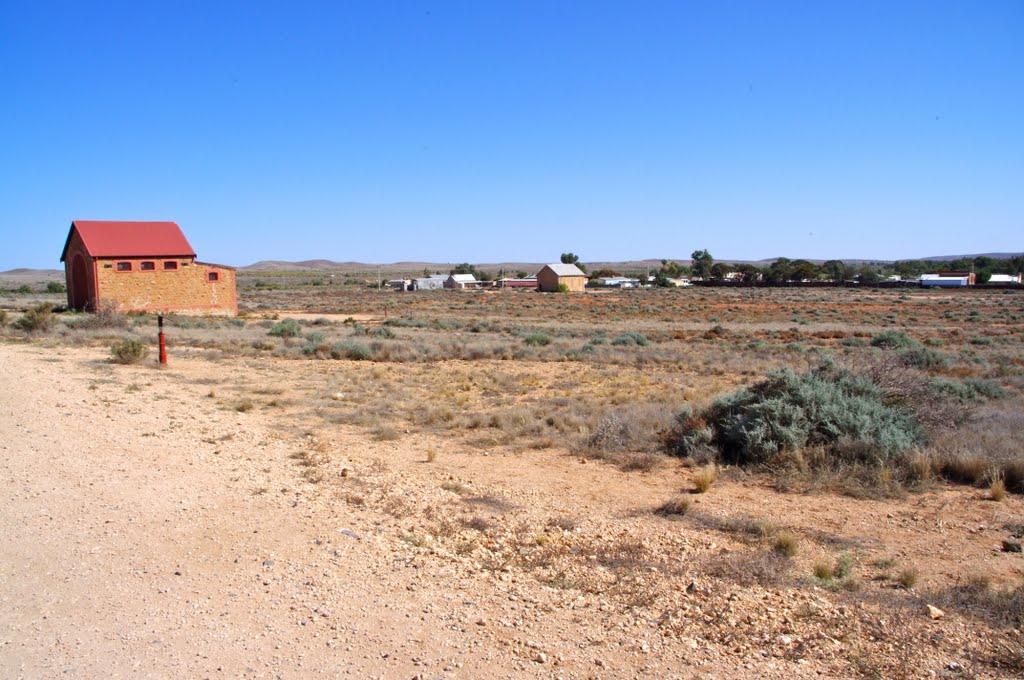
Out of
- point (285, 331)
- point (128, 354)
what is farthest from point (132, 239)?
point (128, 354)

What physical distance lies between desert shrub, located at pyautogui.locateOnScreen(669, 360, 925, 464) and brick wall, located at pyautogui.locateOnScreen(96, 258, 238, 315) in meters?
37.1

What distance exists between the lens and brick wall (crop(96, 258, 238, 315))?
3966 centimetres

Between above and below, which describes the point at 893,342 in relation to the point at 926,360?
below

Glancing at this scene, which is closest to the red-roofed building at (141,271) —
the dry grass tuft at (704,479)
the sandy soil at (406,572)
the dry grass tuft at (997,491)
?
the sandy soil at (406,572)

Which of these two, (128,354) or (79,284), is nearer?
(128,354)

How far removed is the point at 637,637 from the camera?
4.82 m

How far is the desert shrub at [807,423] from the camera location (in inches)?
369

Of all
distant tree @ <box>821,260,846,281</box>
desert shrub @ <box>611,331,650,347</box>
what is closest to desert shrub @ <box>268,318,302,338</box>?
desert shrub @ <box>611,331,650,347</box>

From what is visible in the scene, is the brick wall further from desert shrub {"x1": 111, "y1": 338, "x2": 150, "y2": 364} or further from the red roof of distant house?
desert shrub {"x1": 111, "y1": 338, "x2": 150, "y2": 364}

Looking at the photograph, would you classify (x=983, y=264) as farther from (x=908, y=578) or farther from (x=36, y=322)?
(x=908, y=578)

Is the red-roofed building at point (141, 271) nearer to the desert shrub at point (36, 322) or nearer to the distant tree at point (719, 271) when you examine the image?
the desert shrub at point (36, 322)

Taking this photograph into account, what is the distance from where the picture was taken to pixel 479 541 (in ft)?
22.2

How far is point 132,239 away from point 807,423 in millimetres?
40354

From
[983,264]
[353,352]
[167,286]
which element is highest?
[983,264]
